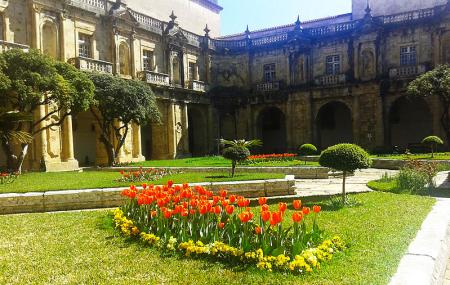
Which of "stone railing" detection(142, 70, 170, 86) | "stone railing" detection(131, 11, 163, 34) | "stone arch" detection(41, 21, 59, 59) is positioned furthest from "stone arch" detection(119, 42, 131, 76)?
"stone arch" detection(41, 21, 59, 59)

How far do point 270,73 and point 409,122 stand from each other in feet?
38.4

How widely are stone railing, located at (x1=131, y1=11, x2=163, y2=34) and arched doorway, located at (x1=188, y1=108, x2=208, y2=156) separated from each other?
733 centimetres

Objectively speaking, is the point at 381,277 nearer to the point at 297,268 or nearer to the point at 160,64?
the point at 297,268

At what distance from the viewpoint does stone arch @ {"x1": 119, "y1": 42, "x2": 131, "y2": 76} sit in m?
26.6

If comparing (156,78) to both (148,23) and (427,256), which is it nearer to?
(148,23)

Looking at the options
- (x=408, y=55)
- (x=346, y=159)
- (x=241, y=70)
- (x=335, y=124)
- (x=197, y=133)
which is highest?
(x=241, y=70)

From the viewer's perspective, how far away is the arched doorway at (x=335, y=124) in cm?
3534

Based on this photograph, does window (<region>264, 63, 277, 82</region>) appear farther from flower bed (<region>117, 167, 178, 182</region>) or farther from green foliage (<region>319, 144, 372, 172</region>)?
green foliage (<region>319, 144, 372, 172</region>)

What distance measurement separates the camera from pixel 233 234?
17.5 ft

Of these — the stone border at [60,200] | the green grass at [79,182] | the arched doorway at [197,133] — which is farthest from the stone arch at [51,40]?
the stone border at [60,200]

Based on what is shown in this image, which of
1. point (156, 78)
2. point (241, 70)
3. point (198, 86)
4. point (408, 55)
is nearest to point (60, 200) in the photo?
point (156, 78)

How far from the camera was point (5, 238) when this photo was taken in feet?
22.3

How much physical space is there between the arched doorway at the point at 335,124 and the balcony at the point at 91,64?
1886 centimetres

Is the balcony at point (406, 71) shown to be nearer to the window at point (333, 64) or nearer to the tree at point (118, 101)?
the window at point (333, 64)
